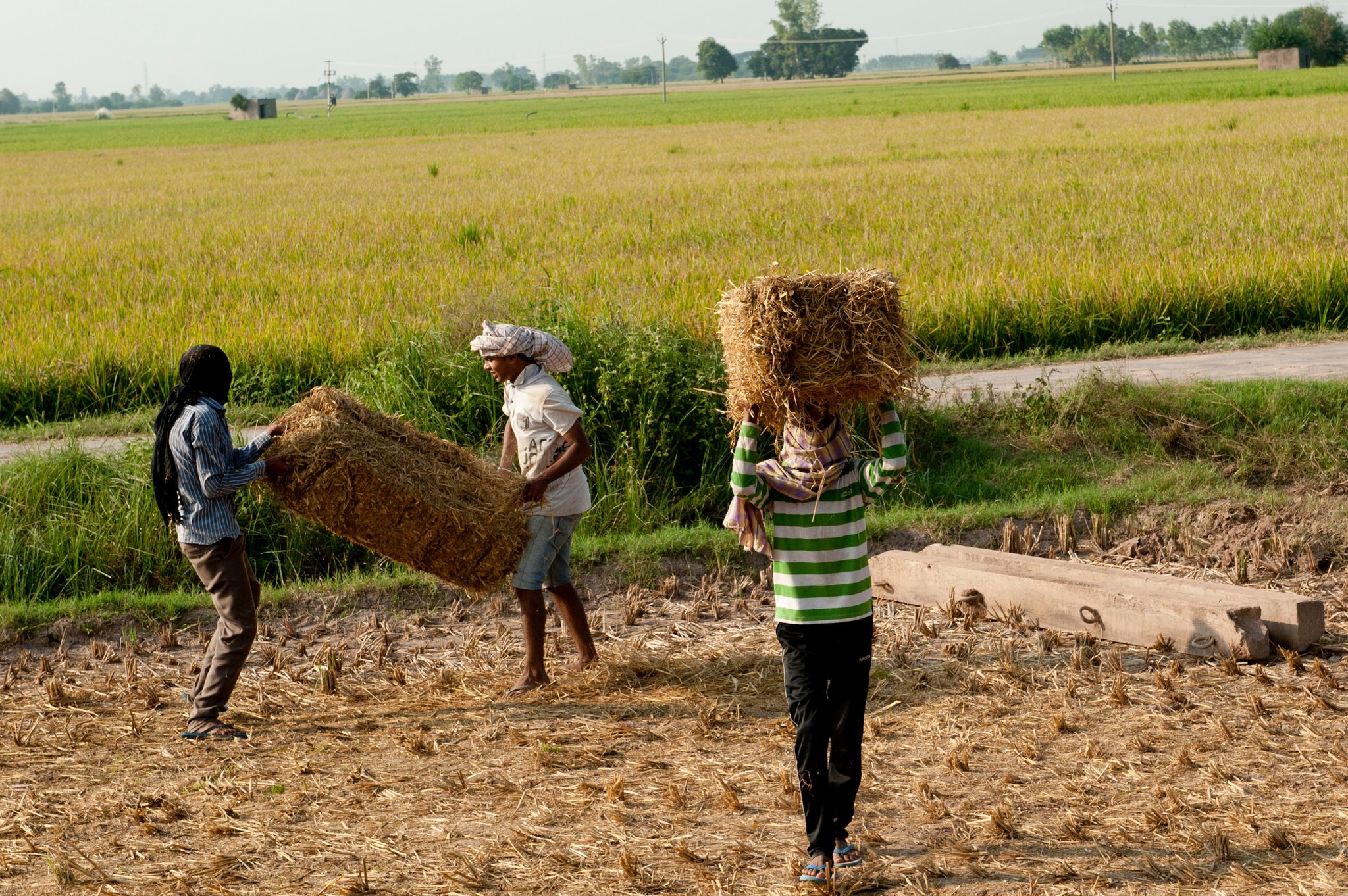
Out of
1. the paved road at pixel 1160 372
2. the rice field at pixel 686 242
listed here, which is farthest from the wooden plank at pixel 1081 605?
the rice field at pixel 686 242

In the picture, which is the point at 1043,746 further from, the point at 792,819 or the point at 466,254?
the point at 466,254

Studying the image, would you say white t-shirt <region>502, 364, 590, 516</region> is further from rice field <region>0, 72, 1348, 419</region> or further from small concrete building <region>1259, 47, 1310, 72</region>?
small concrete building <region>1259, 47, 1310, 72</region>

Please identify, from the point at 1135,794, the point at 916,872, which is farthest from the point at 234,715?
the point at 1135,794

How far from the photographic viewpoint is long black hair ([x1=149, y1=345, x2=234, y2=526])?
17.8ft

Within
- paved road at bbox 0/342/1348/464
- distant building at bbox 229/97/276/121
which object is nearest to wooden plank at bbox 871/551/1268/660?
paved road at bbox 0/342/1348/464

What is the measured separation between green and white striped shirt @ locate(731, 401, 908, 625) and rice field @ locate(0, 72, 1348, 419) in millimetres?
6264

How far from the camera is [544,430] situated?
5.82 metres

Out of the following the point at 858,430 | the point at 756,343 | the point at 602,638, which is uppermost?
the point at 756,343

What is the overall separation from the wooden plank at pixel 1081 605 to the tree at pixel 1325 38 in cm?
9862

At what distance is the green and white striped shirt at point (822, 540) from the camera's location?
13.1 feet

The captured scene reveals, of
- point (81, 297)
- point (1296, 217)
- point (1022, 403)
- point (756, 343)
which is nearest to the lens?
point (756, 343)

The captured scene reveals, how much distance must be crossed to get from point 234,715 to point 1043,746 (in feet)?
11.6

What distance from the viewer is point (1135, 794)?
15.3 feet

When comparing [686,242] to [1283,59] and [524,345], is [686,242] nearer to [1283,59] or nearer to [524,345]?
[524,345]
